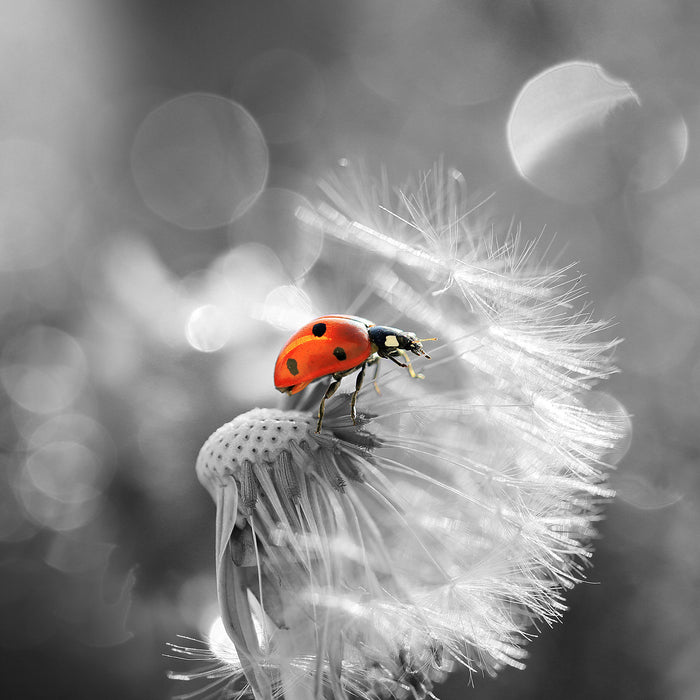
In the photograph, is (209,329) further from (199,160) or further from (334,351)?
(199,160)

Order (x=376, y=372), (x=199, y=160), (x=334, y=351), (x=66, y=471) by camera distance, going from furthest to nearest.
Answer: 1. (x=199, y=160)
2. (x=66, y=471)
3. (x=376, y=372)
4. (x=334, y=351)

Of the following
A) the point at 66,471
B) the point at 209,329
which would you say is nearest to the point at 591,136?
the point at 209,329

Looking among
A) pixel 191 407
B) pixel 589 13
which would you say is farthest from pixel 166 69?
pixel 191 407

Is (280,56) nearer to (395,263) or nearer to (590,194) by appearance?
(590,194)

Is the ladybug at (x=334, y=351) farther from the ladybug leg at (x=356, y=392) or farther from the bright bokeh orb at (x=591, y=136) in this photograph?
the bright bokeh orb at (x=591, y=136)

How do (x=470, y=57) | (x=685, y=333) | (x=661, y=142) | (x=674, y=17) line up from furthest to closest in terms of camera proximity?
(x=470, y=57), (x=674, y=17), (x=661, y=142), (x=685, y=333)

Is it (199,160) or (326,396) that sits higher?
(199,160)

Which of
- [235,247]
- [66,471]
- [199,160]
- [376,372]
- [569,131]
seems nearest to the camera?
[376,372]
